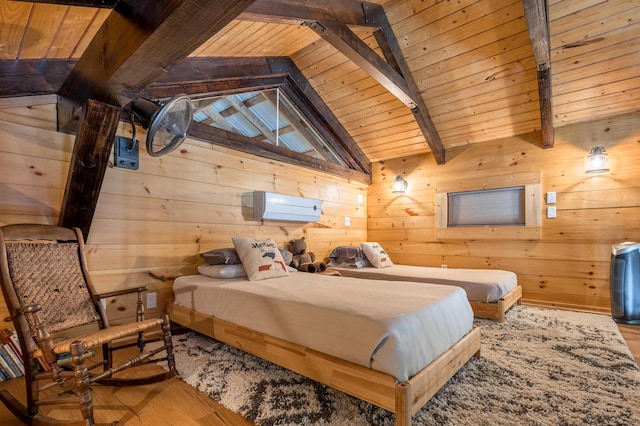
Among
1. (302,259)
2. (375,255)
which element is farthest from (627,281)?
(302,259)

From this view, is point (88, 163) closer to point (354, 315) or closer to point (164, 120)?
point (164, 120)

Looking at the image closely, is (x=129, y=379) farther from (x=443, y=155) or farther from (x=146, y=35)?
(x=443, y=155)

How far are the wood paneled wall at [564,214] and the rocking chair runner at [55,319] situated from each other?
378cm

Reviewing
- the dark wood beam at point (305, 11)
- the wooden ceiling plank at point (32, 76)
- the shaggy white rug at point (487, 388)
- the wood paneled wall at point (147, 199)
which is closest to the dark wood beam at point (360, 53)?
the dark wood beam at point (305, 11)

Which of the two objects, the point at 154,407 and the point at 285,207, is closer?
the point at 154,407

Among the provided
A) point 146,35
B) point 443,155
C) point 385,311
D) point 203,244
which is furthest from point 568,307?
point 146,35

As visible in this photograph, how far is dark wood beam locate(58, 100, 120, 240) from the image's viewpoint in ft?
6.11

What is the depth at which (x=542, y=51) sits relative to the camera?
2.62 metres

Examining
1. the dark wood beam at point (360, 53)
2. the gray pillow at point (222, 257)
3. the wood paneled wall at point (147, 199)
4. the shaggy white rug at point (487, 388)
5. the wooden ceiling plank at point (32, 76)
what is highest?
the dark wood beam at point (360, 53)

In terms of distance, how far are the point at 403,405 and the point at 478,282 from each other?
213cm

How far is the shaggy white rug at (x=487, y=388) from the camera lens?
4.92ft

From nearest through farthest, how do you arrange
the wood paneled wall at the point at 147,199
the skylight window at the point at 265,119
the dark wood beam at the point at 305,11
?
the wood paneled wall at the point at 147,199 < the dark wood beam at the point at 305,11 < the skylight window at the point at 265,119

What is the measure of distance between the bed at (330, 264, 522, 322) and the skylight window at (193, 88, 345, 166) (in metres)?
1.79

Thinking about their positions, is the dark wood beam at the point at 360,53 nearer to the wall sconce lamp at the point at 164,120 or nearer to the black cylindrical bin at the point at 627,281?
the wall sconce lamp at the point at 164,120
